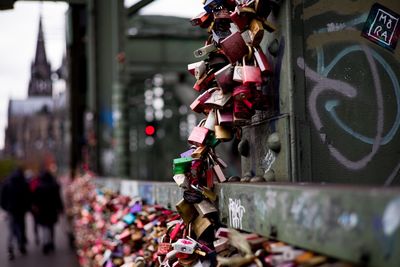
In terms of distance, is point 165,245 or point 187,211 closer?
point 187,211

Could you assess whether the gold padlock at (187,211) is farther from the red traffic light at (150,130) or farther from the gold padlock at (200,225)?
the red traffic light at (150,130)

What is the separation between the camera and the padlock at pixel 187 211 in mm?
3537

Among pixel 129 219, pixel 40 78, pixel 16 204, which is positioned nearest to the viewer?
pixel 129 219

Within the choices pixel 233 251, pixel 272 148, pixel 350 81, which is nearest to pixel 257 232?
pixel 233 251

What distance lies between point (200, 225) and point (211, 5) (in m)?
1.38

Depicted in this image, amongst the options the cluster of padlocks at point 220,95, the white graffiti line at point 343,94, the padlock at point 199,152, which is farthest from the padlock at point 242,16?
the padlock at point 199,152

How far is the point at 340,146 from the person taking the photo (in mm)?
3779

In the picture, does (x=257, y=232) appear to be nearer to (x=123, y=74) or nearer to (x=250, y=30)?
(x=250, y=30)

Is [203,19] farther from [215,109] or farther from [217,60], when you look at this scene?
[215,109]

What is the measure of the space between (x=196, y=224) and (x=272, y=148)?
70 cm

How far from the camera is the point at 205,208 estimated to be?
3.46m

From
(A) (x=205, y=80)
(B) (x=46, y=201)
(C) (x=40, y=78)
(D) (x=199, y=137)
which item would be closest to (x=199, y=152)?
(D) (x=199, y=137)

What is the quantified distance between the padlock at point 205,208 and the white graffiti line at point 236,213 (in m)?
0.25

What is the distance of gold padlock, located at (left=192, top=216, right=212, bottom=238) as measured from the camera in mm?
3414
